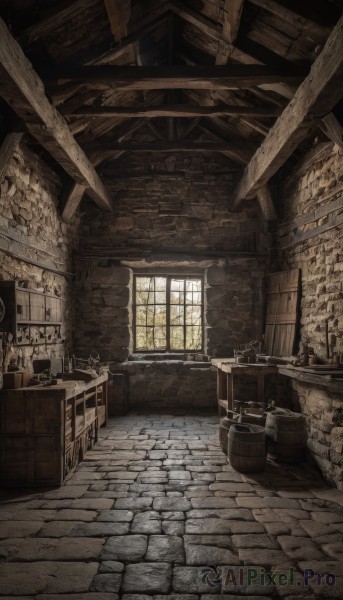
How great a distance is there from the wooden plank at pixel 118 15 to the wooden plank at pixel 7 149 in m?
1.64

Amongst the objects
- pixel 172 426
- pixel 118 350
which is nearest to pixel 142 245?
pixel 118 350

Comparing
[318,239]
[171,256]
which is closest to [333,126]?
[318,239]

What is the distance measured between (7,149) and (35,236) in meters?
1.49

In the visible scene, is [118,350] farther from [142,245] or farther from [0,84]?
[0,84]

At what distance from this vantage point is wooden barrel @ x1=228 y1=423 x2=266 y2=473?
4.46 m

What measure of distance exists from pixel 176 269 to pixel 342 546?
600 centimetres

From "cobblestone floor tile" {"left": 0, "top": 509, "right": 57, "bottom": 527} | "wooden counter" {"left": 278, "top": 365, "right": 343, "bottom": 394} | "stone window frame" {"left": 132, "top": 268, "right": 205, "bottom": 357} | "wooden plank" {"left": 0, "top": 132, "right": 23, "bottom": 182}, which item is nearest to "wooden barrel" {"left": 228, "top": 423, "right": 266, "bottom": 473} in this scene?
"wooden counter" {"left": 278, "top": 365, "right": 343, "bottom": 394}

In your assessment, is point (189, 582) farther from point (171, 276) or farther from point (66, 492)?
point (171, 276)

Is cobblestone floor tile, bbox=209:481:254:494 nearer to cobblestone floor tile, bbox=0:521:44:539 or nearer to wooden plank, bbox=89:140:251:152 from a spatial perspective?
cobblestone floor tile, bbox=0:521:44:539

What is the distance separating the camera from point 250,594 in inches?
95.2

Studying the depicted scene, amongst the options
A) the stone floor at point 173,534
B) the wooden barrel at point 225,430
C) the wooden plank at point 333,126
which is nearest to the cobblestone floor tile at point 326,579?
the stone floor at point 173,534

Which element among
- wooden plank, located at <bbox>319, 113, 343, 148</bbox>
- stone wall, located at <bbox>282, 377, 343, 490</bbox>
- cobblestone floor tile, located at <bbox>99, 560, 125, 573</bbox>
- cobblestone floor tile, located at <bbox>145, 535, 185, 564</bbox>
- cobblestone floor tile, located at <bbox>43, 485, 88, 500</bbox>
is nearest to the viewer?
cobblestone floor tile, located at <bbox>99, 560, 125, 573</bbox>

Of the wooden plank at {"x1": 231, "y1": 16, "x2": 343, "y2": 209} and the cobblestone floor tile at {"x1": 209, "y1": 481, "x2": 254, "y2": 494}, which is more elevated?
the wooden plank at {"x1": 231, "y1": 16, "x2": 343, "y2": 209}

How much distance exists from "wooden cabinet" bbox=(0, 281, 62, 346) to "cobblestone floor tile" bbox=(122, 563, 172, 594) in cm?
306
